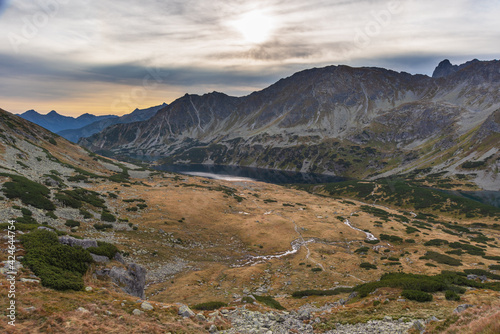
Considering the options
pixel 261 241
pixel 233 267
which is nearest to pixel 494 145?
pixel 261 241

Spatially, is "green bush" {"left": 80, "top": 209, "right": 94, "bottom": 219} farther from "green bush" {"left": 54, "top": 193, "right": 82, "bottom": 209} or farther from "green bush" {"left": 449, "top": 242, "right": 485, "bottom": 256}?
"green bush" {"left": 449, "top": 242, "right": 485, "bottom": 256}

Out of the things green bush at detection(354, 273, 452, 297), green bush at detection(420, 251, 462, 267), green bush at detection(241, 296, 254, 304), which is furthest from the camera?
green bush at detection(420, 251, 462, 267)

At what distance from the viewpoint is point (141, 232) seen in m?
44.1

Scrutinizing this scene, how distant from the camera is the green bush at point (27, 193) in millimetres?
35875

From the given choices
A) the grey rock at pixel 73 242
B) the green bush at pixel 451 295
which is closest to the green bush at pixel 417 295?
the green bush at pixel 451 295

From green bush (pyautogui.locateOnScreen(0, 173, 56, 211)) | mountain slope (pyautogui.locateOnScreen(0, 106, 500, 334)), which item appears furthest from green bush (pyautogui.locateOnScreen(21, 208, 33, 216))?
green bush (pyautogui.locateOnScreen(0, 173, 56, 211))

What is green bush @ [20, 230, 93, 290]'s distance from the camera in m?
15.0

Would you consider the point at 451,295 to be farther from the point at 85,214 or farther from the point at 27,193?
the point at 27,193

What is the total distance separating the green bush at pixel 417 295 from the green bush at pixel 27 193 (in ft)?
156

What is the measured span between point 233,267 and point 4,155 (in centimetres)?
6181

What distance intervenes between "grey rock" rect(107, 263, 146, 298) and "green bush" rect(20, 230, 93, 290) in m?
2.21

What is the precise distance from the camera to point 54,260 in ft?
55.4

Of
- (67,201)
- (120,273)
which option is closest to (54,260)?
(120,273)

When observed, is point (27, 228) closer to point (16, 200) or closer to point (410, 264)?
point (16, 200)
